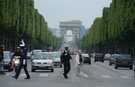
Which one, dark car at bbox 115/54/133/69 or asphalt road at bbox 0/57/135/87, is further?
dark car at bbox 115/54/133/69

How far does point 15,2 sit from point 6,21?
23.6 ft

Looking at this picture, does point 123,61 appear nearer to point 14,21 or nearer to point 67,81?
point 67,81

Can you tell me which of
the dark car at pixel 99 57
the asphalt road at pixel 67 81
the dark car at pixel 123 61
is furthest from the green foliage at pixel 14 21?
the asphalt road at pixel 67 81

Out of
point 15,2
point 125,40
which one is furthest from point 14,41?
point 125,40

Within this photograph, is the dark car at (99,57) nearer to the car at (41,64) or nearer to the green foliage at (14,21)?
the green foliage at (14,21)

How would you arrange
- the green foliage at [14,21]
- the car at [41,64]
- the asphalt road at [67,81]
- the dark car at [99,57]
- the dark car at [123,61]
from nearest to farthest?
the asphalt road at [67,81] → the car at [41,64] → the dark car at [123,61] → the green foliage at [14,21] → the dark car at [99,57]

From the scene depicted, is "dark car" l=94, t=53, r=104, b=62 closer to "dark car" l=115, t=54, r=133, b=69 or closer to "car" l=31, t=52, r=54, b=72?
"dark car" l=115, t=54, r=133, b=69

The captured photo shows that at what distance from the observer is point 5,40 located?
346 feet

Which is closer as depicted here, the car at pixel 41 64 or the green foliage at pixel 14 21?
the car at pixel 41 64

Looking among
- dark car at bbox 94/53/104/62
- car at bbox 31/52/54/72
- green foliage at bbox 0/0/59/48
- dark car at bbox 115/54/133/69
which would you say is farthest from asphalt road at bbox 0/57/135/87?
dark car at bbox 94/53/104/62

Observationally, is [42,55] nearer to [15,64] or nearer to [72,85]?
[15,64]

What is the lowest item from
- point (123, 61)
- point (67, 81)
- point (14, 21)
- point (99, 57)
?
point (67, 81)

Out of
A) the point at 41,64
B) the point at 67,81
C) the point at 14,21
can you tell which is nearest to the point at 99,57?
the point at 14,21

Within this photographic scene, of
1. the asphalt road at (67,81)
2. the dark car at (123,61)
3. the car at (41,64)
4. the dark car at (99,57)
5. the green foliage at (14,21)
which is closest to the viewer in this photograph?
the asphalt road at (67,81)
